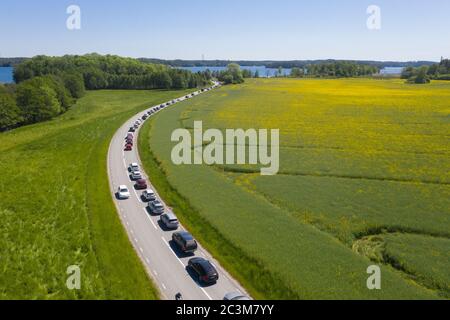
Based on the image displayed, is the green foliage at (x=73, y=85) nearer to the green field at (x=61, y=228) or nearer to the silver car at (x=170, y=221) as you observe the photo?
the green field at (x=61, y=228)

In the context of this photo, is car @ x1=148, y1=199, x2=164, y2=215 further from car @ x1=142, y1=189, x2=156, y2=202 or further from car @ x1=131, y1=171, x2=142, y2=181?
car @ x1=131, y1=171, x2=142, y2=181

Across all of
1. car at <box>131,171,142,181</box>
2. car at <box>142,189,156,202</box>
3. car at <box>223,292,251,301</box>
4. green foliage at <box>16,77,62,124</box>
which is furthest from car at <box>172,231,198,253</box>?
green foliage at <box>16,77,62,124</box>

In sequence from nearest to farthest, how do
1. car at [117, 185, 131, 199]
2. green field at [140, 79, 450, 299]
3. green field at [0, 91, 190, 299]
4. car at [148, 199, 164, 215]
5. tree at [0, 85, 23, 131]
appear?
1. green field at [0, 91, 190, 299]
2. green field at [140, 79, 450, 299]
3. car at [148, 199, 164, 215]
4. car at [117, 185, 131, 199]
5. tree at [0, 85, 23, 131]

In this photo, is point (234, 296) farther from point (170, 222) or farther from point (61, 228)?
point (61, 228)

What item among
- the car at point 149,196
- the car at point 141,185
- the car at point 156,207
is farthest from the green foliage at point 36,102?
the car at point 156,207

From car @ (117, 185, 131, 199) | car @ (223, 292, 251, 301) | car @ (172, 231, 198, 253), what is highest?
car @ (117, 185, 131, 199)
